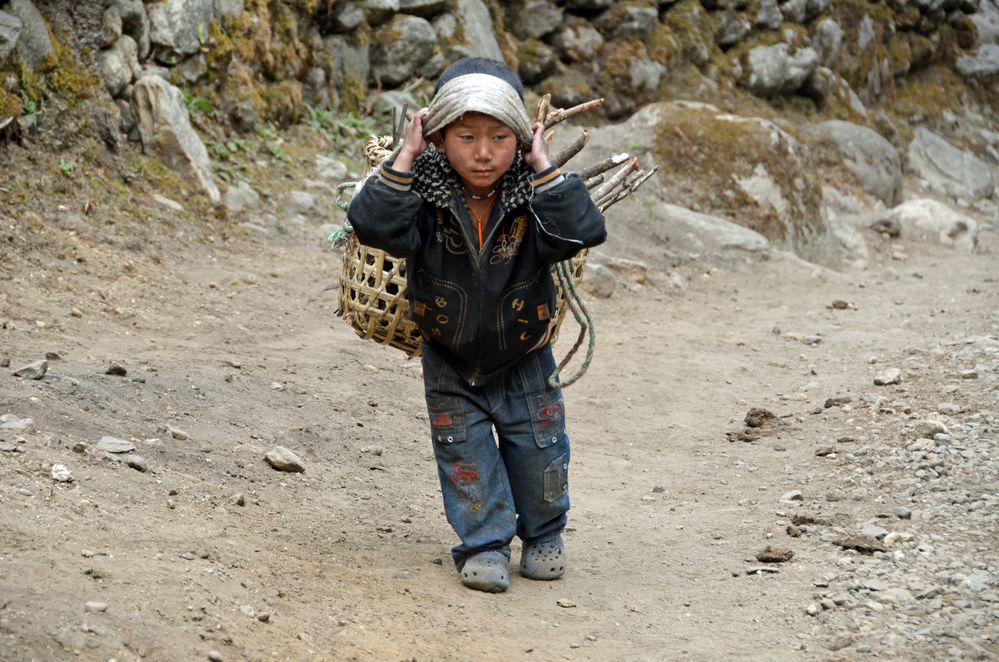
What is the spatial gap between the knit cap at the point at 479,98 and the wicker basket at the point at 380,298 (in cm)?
53

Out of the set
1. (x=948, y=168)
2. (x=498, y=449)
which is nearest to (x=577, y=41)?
(x=948, y=168)

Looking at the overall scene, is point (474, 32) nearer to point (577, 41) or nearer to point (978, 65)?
point (577, 41)

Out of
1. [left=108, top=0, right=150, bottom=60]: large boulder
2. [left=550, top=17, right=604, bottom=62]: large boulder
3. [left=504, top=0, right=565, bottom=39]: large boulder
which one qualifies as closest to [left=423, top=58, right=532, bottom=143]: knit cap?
[left=108, top=0, right=150, bottom=60]: large boulder

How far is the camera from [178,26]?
8906mm

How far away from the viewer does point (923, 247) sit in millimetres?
13000

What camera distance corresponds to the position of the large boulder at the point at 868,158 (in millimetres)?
14445

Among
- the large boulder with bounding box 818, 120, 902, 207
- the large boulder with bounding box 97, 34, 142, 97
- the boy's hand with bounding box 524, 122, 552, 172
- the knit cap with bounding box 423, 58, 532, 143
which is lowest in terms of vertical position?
the large boulder with bounding box 818, 120, 902, 207

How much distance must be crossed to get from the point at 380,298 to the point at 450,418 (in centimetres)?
44

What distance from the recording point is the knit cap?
333 cm

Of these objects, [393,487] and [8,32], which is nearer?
[393,487]

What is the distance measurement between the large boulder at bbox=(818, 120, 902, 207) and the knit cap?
38.5ft

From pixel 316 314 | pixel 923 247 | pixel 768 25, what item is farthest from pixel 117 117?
pixel 768 25

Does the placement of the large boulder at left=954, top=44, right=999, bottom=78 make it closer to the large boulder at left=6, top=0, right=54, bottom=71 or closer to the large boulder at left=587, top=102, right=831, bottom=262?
the large boulder at left=587, top=102, right=831, bottom=262

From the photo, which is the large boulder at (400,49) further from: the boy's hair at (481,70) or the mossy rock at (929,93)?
the mossy rock at (929,93)
